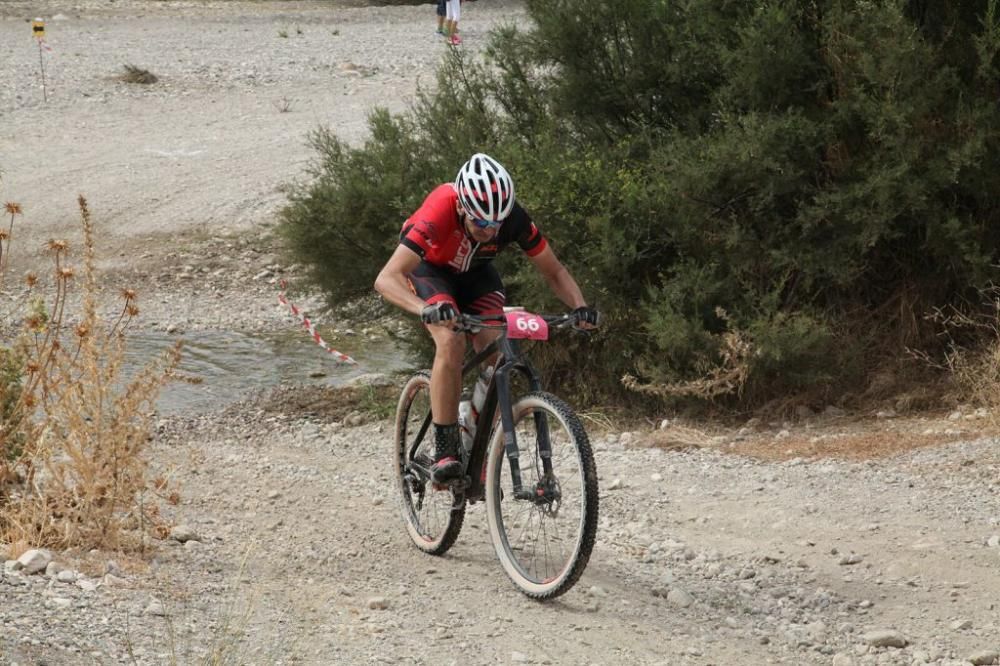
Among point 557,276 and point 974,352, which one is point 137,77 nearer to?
point 974,352

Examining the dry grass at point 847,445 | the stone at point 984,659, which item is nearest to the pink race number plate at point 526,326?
the stone at point 984,659

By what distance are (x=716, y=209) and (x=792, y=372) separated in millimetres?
1328

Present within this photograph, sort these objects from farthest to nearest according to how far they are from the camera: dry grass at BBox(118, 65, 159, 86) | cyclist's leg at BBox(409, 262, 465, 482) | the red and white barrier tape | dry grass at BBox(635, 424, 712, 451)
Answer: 1. dry grass at BBox(118, 65, 159, 86)
2. the red and white barrier tape
3. dry grass at BBox(635, 424, 712, 451)
4. cyclist's leg at BBox(409, 262, 465, 482)

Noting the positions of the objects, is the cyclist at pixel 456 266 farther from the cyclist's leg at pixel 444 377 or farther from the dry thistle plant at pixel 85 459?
the dry thistle plant at pixel 85 459

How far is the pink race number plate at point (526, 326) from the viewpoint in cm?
574

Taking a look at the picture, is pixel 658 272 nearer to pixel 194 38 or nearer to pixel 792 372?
pixel 792 372

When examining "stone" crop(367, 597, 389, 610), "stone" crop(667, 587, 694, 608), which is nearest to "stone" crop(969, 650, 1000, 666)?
"stone" crop(667, 587, 694, 608)

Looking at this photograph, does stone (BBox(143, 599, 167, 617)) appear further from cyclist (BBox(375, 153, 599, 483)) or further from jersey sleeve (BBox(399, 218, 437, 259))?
jersey sleeve (BBox(399, 218, 437, 259))

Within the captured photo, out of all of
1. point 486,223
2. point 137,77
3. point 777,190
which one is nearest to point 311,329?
point 777,190

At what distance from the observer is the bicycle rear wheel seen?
21.9 ft

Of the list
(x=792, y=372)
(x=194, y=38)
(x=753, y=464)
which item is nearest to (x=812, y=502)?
(x=753, y=464)

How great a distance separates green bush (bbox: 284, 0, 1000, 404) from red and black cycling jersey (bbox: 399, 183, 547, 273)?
3302 mm

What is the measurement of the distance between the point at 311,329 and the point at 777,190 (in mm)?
5820

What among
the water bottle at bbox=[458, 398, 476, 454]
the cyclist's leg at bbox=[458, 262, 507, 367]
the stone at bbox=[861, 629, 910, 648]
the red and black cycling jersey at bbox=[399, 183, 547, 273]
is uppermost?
the red and black cycling jersey at bbox=[399, 183, 547, 273]
